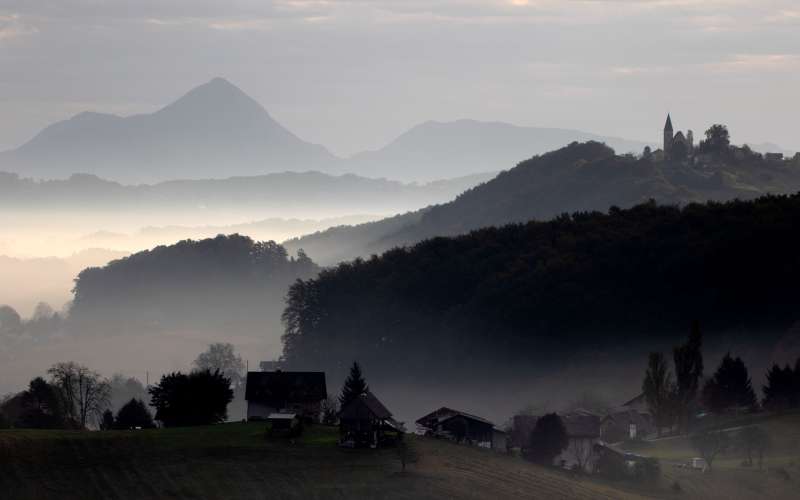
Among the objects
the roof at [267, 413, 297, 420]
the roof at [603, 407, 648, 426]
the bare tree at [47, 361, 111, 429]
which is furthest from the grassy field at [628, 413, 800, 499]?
the bare tree at [47, 361, 111, 429]

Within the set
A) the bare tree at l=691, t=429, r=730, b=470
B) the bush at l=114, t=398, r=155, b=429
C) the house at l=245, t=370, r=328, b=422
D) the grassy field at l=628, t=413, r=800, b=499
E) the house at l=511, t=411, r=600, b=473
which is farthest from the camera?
the bush at l=114, t=398, r=155, b=429

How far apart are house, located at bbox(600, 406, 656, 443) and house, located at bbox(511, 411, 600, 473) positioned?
205 cm

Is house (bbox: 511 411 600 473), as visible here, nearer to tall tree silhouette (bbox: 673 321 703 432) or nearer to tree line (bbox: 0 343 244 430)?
tall tree silhouette (bbox: 673 321 703 432)

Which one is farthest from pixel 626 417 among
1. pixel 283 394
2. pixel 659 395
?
pixel 283 394

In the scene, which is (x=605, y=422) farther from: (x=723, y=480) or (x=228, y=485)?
(x=228, y=485)

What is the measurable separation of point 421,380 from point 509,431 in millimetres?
Result: 64771

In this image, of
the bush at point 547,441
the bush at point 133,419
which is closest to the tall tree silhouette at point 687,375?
the bush at point 547,441

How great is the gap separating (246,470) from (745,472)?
3145 cm

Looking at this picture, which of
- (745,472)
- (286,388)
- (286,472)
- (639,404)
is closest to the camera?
(286,472)

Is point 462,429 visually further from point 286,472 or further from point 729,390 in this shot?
point 729,390

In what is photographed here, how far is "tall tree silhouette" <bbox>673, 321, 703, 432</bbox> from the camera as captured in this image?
12962cm

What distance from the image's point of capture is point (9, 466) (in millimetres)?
94000

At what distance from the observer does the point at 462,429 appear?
4631 inches

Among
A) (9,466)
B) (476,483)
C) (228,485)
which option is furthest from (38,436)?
(476,483)
